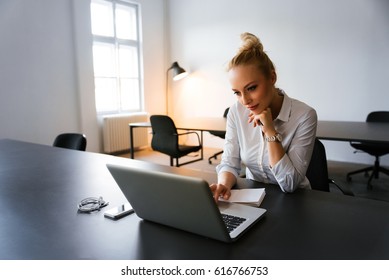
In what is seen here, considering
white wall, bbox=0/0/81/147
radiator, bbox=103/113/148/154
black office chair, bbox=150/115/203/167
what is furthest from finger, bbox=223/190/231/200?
radiator, bbox=103/113/148/154

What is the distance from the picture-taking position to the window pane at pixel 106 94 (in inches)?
210

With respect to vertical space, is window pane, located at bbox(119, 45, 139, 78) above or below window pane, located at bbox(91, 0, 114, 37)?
below

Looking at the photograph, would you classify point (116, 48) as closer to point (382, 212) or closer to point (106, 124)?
point (106, 124)

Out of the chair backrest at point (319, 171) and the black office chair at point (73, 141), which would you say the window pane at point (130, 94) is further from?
the chair backrest at point (319, 171)

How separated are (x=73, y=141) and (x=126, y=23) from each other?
3.63 metres

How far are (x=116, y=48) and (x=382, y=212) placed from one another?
17.0 feet

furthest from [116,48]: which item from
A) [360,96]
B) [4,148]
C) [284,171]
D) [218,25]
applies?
[284,171]

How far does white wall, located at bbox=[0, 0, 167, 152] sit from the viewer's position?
160 inches

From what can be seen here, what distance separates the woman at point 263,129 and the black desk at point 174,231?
0.11 m

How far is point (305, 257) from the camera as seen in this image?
2.52ft

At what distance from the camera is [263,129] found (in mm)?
1299

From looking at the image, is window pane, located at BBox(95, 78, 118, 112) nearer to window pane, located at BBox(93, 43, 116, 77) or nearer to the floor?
window pane, located at BBox(93, 43, 116, 77)

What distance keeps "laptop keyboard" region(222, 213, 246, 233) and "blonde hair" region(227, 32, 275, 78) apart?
621 millimetres
